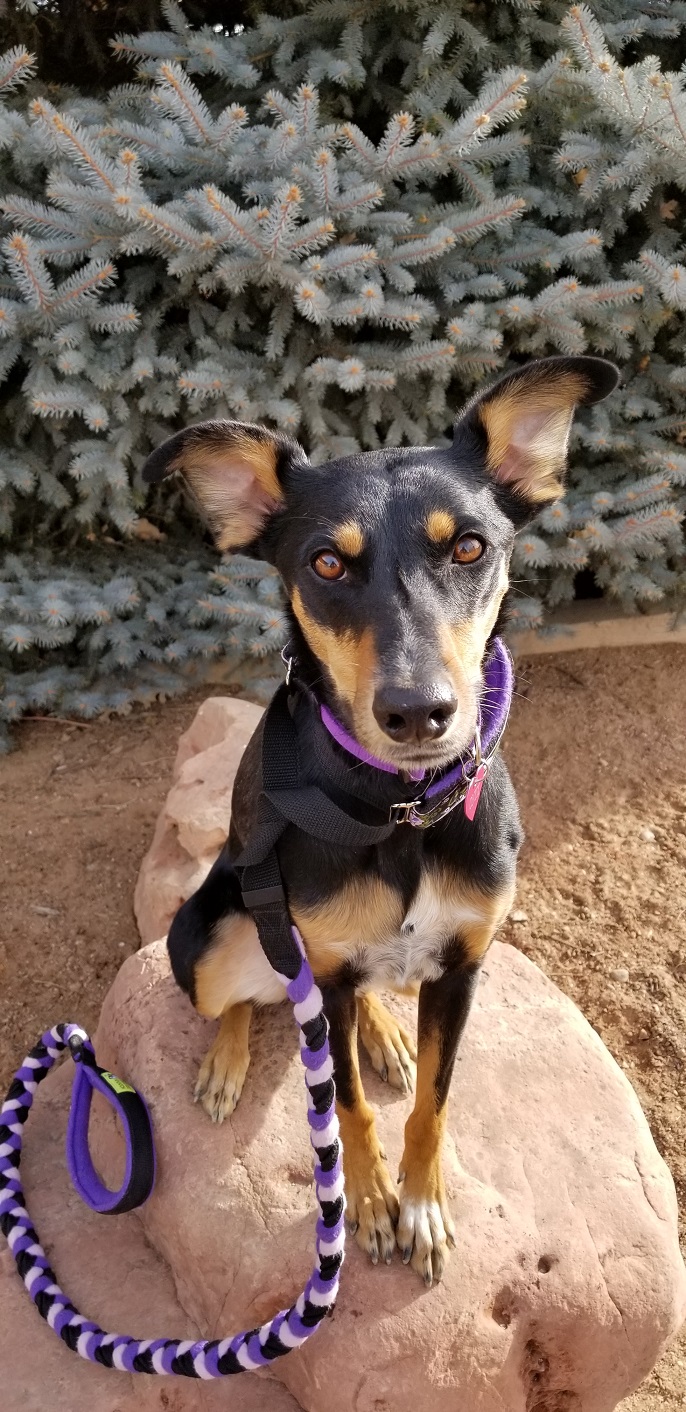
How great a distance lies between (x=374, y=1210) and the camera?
7.20 ft

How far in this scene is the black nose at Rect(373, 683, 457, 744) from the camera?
5.21ft

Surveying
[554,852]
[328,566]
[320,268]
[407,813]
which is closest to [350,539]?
[328,566]

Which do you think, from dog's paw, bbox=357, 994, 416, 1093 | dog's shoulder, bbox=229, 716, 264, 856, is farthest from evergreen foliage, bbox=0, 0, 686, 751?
dog's paw, bbox=357, 994, 416, 1093

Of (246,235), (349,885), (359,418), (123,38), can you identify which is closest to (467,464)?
(349,885)

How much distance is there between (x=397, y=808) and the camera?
6.37 ft

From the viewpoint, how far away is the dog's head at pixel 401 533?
1699 mm

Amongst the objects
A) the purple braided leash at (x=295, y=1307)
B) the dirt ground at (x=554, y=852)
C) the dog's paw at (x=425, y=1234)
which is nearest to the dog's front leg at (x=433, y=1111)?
the dog's paw at (x=425, y=1234)

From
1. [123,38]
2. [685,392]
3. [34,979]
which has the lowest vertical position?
[34,979]

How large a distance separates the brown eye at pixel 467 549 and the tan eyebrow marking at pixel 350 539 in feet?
0.67

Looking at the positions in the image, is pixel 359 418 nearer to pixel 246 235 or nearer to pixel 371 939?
pixel 246 235

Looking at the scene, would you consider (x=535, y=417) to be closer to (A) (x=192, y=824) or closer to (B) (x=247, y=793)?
(B) (x=247, y=793)

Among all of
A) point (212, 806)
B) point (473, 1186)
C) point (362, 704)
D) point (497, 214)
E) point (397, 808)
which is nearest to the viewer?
point (362, 704)

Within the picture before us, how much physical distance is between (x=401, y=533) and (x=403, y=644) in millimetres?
303

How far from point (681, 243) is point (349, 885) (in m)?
3.81
